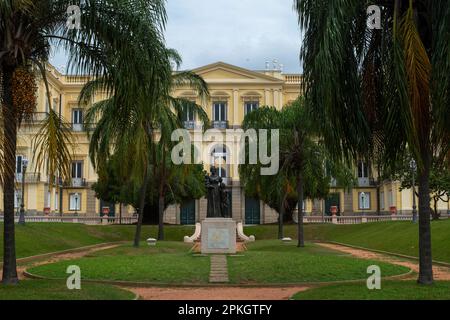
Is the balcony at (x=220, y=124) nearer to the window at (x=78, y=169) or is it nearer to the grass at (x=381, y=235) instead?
the window at (x=78, y=169)

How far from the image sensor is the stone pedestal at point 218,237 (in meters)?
22.3

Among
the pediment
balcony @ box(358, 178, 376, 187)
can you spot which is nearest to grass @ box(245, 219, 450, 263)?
balcony @ box(358, 178, 376, 187)

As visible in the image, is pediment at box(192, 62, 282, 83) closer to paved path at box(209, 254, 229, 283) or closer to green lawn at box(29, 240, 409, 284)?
paved path at box(209, 254, 229, 283)

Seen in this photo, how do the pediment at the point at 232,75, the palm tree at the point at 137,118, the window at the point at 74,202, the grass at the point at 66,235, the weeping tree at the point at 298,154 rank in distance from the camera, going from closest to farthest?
the palm tree at the point at 137,118 < the grass at the point at 66,235 < the weeping tree at the point at 298,154 < the window at the point at 74,202 < the pediment at the point at 232,75

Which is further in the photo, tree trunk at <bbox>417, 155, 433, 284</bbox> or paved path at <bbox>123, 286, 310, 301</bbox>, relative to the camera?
paved path at <bbox>123, 286, 310, 301</bbox>

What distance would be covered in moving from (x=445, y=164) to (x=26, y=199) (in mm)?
49796

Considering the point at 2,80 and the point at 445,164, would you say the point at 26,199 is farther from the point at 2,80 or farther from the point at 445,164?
the point at 445,164

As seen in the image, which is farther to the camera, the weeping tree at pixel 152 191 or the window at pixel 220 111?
the window at pixel 220 111

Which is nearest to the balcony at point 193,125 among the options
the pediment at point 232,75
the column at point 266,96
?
the pediment at point 232,75

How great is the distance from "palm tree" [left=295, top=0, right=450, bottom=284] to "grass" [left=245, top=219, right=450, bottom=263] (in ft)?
32.1

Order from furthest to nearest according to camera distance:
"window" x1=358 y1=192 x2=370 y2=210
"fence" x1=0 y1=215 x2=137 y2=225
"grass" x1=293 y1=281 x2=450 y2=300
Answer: "window" x1=358 y1=192 x2=370 y2=210, "fence" x1=0 y1=215 x2=137 y2=225, "grass" x1=293 y1=281 x2=450 y2=300

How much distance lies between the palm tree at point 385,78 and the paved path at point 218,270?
5.16 meters

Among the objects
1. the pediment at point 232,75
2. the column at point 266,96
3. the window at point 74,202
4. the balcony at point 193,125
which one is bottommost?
the window at point 74,202

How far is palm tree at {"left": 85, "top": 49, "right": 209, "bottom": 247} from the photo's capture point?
39.5ft
